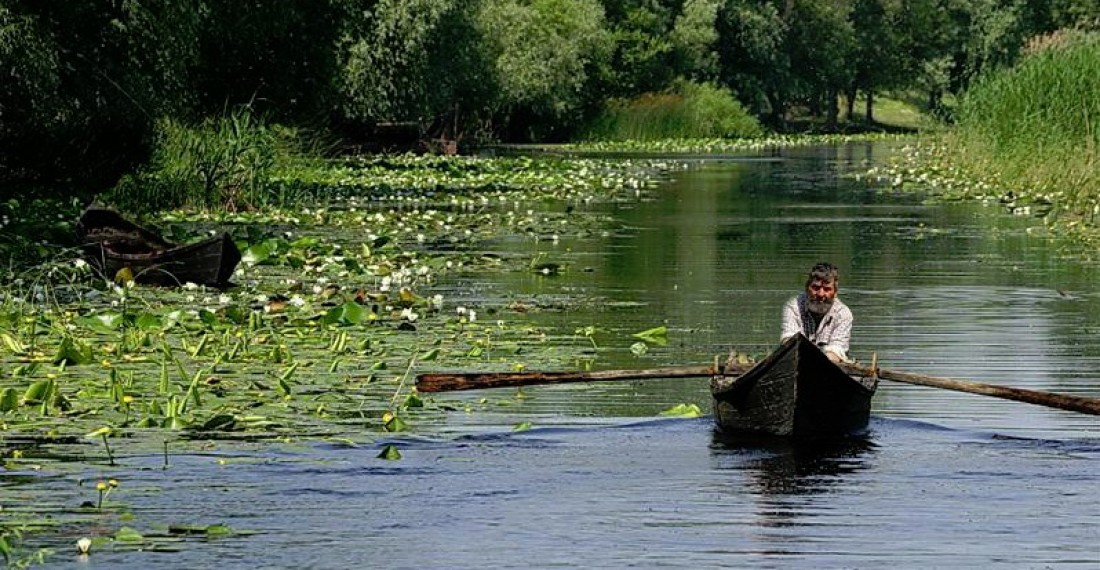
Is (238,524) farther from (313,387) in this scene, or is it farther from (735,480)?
(313,387)

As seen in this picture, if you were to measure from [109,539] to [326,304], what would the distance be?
9.22 m

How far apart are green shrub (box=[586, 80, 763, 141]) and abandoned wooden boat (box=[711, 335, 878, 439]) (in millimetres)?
72287

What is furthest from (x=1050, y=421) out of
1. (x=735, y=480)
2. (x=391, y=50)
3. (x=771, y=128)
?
(x=771, y=128)

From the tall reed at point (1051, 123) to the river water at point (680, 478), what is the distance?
1516cm

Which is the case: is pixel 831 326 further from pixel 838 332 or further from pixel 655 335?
pixel 655 335

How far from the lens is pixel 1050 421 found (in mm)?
13938

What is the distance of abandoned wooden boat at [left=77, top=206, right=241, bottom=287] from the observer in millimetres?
20500

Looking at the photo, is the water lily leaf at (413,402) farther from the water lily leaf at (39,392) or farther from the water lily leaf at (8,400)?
the water lily leaf at (8,400)

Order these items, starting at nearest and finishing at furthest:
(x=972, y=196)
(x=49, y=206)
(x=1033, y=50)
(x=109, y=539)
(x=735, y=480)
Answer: (x=109, y=539)
(x=735, y=480)
(x=49, y=206)
(x=972, y=196)
(x=1033, y=50)

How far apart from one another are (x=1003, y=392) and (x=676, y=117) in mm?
75092

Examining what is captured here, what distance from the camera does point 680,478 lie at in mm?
11820

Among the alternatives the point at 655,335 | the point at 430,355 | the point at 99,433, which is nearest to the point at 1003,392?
the point at 430,355

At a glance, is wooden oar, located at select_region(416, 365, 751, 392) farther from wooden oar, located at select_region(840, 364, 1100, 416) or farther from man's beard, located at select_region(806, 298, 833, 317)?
wooden oar, located at select_region(840, 364, 1100, 416)

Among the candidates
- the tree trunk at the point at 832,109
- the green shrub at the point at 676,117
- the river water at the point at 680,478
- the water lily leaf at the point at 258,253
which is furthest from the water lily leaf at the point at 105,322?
the tree trunk at the point at 832,109
